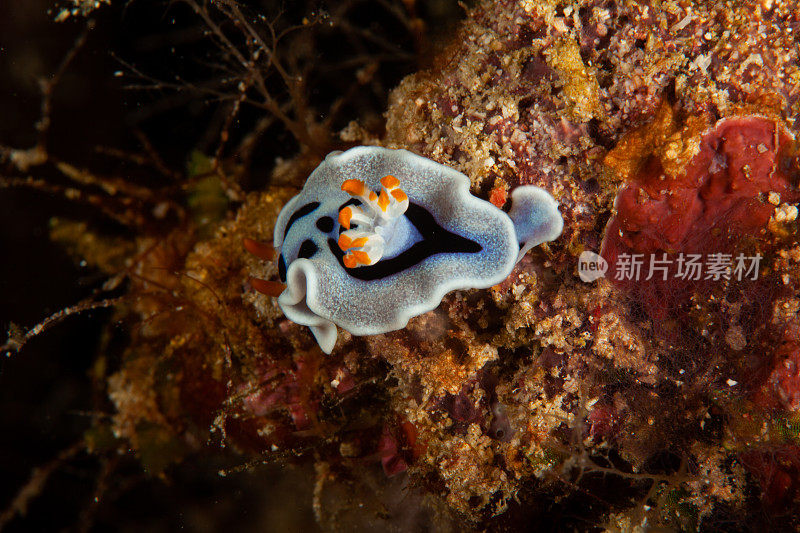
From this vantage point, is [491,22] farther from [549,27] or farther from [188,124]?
[188,124]

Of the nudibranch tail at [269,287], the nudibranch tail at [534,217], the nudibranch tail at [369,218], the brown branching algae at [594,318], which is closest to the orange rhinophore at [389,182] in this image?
the nudibranch tail at [369,218]

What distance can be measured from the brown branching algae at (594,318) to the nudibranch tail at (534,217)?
15 centimetres

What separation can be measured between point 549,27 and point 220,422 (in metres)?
4.39

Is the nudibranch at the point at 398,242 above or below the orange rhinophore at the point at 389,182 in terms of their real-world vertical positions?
below

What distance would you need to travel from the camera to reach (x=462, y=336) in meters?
3.01

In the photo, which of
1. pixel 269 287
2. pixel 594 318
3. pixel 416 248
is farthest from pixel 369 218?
pixel 594 318

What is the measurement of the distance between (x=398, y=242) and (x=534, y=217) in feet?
3.15

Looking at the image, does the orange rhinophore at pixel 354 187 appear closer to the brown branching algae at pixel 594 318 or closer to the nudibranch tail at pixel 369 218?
the nudibranch tail at pixel 369 218

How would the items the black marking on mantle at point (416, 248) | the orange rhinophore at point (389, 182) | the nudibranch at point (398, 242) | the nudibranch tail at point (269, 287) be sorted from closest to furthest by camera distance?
the orange rhinophore at point (389, 182)
the nudibranch at point (398, 242)
the black marking on mantle at point (416, 248)
the nudibranch tail at point (269, 287)

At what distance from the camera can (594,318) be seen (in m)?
2.86

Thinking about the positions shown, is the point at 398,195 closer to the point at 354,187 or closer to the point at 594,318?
the point at 354,187

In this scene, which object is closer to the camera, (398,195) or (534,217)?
(398,195)

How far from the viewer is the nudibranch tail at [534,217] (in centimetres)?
267

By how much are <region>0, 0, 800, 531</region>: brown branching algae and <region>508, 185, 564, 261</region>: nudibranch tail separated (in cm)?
→ 15
